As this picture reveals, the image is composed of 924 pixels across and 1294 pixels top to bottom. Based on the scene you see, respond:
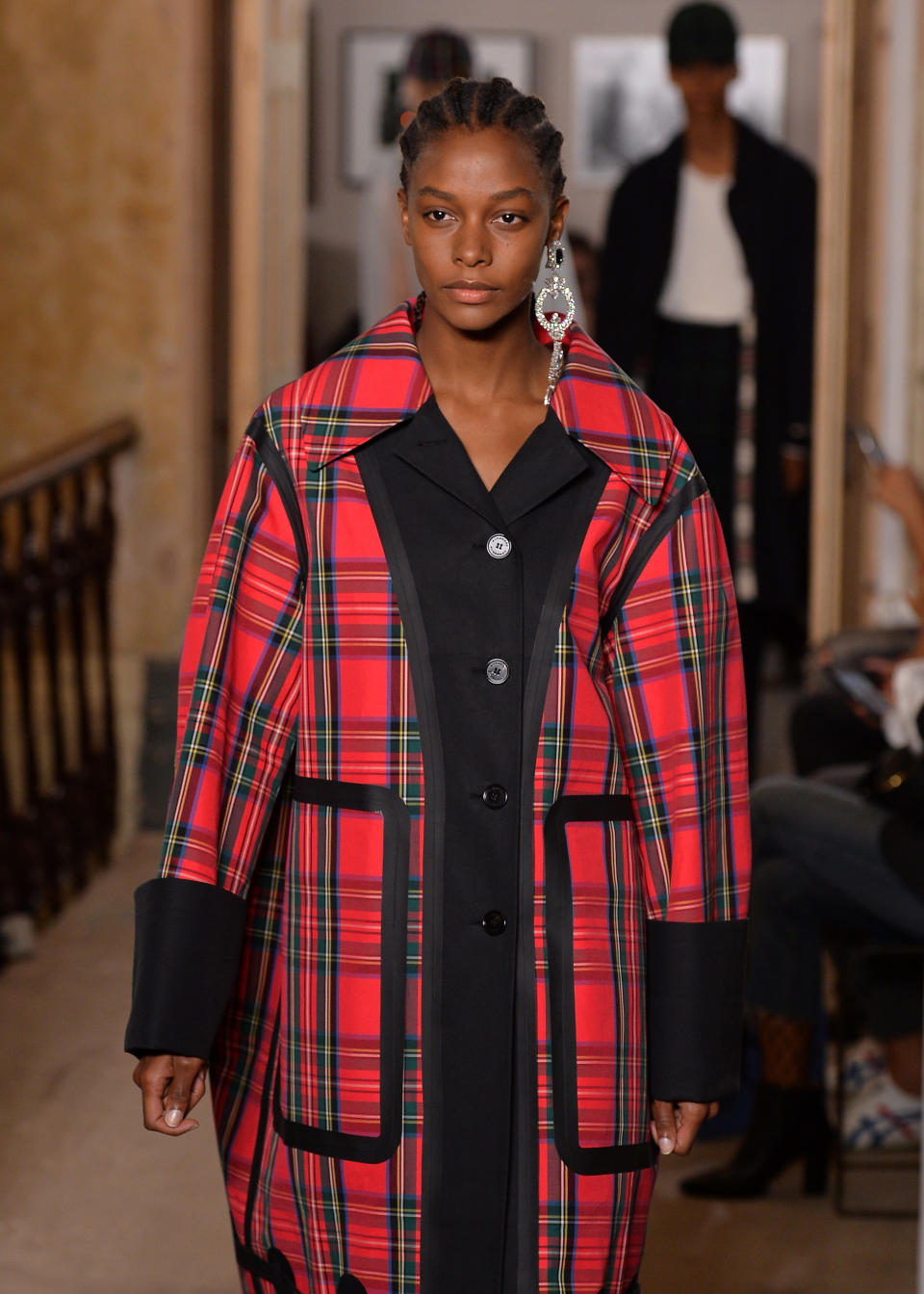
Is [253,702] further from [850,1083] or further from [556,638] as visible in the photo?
[850,1083]

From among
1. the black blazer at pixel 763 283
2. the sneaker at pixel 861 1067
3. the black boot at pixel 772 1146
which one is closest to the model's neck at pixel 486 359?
the black boot at pixel 772 1146

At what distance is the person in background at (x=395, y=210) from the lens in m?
3.62

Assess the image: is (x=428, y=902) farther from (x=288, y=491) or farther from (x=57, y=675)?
(x=57, y=675)

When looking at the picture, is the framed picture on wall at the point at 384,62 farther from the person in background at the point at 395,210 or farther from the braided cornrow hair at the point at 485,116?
the braided cornrow hair at the point at 485,116

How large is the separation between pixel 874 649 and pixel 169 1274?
5.60 ft

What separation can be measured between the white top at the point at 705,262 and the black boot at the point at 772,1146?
187cm

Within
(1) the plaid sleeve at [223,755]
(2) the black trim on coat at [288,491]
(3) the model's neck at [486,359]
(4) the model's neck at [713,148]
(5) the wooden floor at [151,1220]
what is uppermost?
(4) the model's neck at [713,148]

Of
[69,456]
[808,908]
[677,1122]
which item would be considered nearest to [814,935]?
[808,908]

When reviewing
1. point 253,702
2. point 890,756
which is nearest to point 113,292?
point 890,756

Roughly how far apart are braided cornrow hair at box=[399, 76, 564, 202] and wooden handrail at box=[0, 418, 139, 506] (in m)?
2.58

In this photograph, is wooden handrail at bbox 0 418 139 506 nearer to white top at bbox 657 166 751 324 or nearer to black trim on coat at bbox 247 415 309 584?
white top at bbox 657 166 751 324

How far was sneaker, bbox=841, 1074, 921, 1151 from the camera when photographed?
112 inches

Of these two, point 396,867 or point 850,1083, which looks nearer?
point 396,867

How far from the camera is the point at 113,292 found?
457 centimetres
